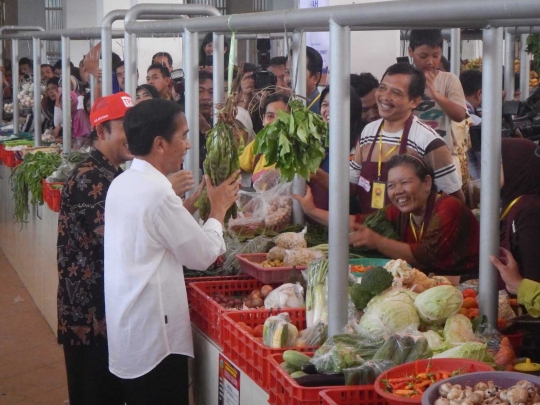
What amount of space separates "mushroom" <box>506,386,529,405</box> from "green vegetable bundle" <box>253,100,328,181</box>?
1.61 m

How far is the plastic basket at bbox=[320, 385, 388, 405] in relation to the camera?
2590 millimetres

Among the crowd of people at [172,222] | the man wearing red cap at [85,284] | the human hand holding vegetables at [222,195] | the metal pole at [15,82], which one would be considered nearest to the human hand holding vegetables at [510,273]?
the crowd of people at [172,222]

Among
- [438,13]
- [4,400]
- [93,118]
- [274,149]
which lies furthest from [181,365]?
[4,400]

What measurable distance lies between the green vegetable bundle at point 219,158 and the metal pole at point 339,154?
113 cm

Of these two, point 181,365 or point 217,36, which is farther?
point 217,36

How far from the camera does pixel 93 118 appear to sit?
4383 mm

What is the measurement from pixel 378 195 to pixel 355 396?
214cm

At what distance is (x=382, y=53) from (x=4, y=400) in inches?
144

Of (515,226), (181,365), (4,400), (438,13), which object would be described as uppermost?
(438,13)

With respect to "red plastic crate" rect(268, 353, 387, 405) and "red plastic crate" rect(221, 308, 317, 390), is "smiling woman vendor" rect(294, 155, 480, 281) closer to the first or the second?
"red plastic crate" rect(221, 308, 317, 390)

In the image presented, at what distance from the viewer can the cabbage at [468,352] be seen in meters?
2.75

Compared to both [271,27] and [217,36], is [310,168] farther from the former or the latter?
[217,36]

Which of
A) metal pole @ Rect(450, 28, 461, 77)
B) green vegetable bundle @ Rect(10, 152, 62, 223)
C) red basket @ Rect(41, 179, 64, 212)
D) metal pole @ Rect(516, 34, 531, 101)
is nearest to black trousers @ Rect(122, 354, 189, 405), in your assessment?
red basket @ Rect(41, 179, 64, 212)

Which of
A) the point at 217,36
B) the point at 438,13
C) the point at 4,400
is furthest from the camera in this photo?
the point at 4,400
